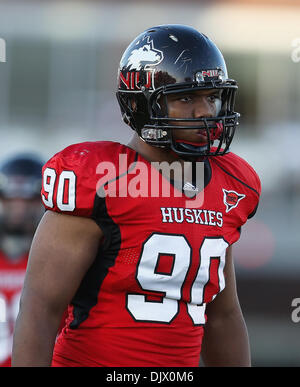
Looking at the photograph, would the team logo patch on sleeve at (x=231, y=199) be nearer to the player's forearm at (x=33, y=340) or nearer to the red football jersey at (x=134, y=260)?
the red football jersey at (x=134, y=260)

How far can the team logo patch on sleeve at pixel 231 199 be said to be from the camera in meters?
2.14

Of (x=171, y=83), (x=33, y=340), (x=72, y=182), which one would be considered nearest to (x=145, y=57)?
(x=171, y=83)

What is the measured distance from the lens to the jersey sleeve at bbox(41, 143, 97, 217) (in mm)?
1935

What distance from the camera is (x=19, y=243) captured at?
145 inches

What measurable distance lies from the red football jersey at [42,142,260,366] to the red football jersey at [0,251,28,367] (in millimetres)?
1385

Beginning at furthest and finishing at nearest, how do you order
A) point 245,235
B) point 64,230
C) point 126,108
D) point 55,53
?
point 55,53, point 245,235, point 126,108, point 64,230

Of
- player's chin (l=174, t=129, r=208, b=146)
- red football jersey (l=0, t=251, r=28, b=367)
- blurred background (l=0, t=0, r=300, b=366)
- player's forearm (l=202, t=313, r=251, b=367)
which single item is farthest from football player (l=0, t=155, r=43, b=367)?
blurred background (l=0, t=0, r=300, b=366)

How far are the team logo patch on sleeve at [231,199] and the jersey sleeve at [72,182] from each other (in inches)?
16.5

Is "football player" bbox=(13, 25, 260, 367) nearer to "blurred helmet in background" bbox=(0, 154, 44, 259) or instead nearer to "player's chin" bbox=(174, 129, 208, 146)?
"player's chin" bbox=(174, 129, 208, 146)

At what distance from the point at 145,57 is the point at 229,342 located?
94 cm

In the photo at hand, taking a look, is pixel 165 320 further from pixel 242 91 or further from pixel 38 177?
pixel 242 91

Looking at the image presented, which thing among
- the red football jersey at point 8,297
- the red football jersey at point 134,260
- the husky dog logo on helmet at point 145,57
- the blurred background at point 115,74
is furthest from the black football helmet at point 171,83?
the blurred background at point 115,74
